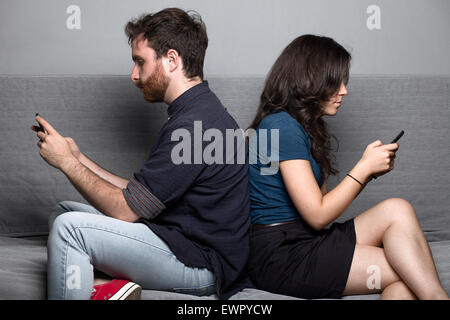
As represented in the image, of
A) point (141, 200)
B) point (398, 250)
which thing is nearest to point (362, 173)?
point (398, 250)

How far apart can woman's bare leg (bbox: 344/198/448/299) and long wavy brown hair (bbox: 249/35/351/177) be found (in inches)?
9.0

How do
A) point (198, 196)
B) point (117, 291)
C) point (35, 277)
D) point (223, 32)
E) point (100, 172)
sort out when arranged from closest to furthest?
point (117, 291), point (198, 196), point (35, 277), point (100, 172), point (223, 32)

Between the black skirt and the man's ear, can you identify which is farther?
the man's ear

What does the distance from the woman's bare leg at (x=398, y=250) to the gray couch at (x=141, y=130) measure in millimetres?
566

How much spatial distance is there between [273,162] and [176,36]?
0.43m

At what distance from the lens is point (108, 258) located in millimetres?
1250

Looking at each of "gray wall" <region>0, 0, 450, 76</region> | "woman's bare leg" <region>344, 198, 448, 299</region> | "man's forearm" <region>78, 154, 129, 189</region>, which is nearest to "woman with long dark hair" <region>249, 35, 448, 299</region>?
"woman's bare leg" <region>344, 198, 448, 299</region>

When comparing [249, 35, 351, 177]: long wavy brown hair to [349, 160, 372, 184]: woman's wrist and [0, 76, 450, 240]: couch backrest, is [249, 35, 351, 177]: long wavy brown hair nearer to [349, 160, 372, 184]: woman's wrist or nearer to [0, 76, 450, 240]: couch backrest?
[349, 160, 372, 184]: woman's wrist

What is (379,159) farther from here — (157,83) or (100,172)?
(100,172)

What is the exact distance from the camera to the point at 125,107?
6.66 ft

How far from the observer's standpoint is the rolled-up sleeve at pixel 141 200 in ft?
4.21

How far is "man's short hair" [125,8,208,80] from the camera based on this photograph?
1.47m

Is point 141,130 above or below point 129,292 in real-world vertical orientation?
above
